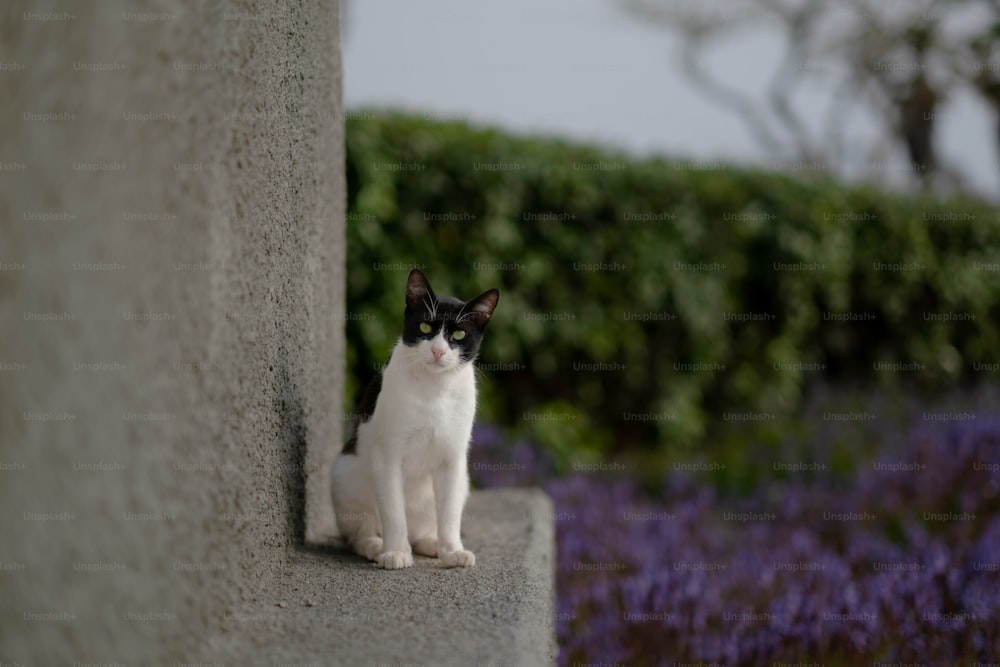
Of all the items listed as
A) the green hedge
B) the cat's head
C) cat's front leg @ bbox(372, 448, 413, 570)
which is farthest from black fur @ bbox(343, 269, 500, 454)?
the green hedge

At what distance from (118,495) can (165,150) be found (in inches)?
25.4

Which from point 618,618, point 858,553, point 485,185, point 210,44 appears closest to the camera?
point 210,44

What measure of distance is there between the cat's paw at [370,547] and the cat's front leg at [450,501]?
7.4 inches

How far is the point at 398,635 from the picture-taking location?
1932 millimetres

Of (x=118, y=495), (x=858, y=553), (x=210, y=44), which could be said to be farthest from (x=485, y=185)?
(x=118, y=495)

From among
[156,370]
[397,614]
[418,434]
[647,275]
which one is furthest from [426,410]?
[647,275]

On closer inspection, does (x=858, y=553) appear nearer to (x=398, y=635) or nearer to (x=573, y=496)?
(x=573, y=496)

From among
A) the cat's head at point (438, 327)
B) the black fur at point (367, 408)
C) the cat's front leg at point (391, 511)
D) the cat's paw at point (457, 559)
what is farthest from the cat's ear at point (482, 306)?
the cat's paw at point (457, 559)

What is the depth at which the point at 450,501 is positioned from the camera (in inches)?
104

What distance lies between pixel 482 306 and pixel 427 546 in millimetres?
797

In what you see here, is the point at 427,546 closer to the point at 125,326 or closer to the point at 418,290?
the point at 418,290

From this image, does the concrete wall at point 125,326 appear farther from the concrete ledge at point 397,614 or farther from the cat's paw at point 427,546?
the cat's paw at point 427,546

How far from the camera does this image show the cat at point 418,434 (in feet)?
8.25

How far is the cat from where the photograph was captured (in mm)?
2516
